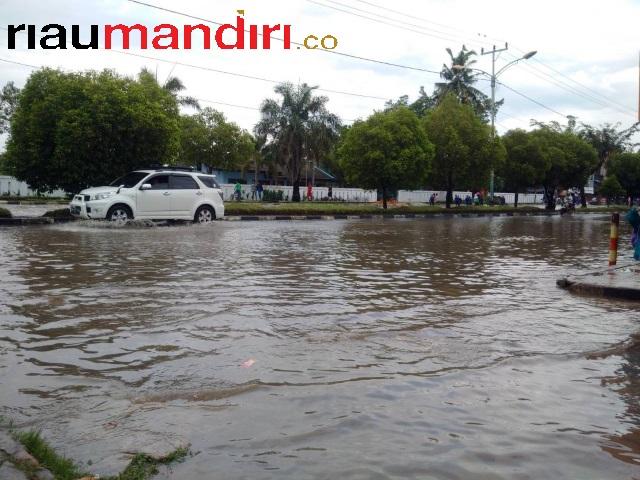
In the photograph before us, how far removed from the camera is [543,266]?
1250cm

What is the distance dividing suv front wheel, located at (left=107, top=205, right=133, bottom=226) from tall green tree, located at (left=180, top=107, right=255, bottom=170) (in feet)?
104

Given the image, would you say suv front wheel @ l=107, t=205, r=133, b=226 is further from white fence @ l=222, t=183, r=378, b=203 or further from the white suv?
white fence @ l=222, t=183, r=378, b=203

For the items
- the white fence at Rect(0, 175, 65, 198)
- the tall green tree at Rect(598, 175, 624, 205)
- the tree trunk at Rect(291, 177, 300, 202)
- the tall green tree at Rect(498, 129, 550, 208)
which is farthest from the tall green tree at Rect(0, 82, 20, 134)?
Result: the tall green tree at Rect(598, 175, 624, 205)

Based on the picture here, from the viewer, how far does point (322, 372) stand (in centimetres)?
488

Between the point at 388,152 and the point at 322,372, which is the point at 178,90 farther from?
the point at 322,372

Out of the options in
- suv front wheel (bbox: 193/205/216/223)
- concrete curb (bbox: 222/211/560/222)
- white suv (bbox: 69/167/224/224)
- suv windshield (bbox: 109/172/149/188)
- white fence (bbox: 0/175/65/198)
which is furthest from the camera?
white fence (bbox: 0/175/65/198)

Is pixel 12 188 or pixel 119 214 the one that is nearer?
pixel 119 214

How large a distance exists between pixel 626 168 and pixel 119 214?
73.4 m

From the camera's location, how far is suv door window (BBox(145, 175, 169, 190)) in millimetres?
20428

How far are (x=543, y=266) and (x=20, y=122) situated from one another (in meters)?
18.8

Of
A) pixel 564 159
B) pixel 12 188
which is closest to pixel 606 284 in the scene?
pixel 12 188

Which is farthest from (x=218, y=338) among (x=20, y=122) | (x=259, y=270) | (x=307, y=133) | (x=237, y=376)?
(x=307, y=133)

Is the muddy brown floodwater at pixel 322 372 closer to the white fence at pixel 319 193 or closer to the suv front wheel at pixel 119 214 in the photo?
the suv front wheel at pixel 119 214

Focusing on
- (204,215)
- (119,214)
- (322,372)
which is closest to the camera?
(322,372)
